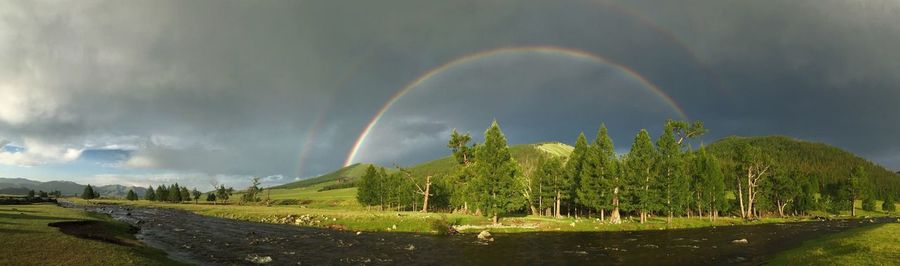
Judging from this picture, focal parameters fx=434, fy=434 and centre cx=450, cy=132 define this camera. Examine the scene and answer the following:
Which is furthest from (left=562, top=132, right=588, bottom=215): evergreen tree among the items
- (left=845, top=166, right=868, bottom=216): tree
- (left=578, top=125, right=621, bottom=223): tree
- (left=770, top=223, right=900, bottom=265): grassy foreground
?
(left=845, top=166, right=868, bottom=216): tree

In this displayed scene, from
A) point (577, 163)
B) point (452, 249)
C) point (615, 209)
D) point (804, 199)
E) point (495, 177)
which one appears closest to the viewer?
point (452, 249)

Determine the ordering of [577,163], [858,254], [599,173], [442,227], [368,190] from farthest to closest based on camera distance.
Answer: [368,190]
[577,163]
[599,173]
[442,227]
[858,254]

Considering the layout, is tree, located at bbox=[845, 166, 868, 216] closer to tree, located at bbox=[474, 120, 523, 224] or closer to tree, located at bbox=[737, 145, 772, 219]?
tree, located at bbox=[737, 145, 772, 219]

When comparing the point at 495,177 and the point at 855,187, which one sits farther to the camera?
the point at 855,187

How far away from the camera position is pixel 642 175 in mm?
87688

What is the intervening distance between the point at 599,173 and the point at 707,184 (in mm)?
34246

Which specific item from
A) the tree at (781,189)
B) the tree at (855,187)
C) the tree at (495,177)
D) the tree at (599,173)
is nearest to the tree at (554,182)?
the tree at (599,173)

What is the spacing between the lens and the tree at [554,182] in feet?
348

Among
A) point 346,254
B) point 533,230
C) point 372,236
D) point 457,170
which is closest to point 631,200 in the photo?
point 533,230

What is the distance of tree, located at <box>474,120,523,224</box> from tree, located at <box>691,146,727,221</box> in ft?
180

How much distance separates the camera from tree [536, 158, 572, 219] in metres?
106

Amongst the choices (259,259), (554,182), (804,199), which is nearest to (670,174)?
(554,182)

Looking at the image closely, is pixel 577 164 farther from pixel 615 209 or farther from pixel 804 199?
pixel 804 199

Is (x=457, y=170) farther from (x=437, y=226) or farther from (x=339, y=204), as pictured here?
(x=339, y=204)
